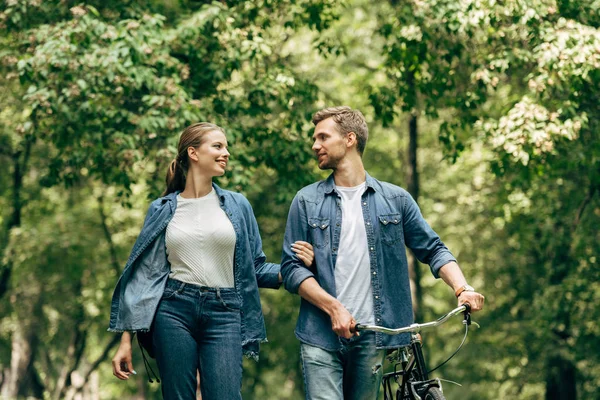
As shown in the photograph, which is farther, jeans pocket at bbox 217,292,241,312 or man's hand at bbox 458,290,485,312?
jeans pocket at bbox 217,292,241,312

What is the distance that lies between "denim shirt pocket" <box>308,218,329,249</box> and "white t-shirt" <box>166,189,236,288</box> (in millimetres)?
446

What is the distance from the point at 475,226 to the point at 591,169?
8.61 metres

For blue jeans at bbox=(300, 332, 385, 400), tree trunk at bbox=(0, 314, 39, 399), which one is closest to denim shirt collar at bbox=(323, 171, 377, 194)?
blue jeans at bbox=(300, 332, 385, 400)

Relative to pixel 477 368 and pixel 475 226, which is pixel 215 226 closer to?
pixel 475 226

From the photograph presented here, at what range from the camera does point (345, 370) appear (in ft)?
17.2

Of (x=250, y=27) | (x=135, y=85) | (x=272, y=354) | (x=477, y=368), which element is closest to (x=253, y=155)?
(x=250, y=27)

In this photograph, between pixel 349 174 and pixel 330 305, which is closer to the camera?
pixel 330 305

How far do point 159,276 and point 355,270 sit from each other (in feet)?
3.46

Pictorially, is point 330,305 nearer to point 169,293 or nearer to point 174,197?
point 169,293

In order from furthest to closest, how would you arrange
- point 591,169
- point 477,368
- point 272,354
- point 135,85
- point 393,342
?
point 272,354
point 477,368
point 591,169
point 135,85
point 393,342

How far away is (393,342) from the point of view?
17.0 feet

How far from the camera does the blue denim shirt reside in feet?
16.8

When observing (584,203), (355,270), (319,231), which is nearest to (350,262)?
(355,270)

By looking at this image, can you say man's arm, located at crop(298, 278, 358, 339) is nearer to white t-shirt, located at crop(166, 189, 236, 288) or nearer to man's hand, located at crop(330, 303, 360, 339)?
man's hand, located at crop(330, 303, 360, 339)
